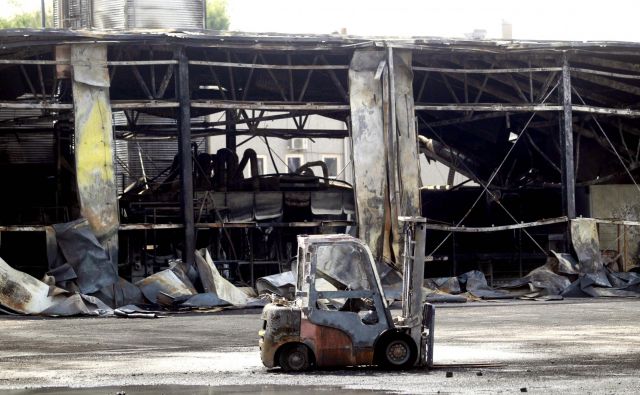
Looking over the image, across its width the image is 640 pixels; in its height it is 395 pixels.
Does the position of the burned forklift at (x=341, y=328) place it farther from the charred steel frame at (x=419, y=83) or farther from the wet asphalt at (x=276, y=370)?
the charred steel frame at (x=419, y=83)

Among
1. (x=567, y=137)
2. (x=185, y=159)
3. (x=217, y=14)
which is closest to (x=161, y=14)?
(x=185, y=159)

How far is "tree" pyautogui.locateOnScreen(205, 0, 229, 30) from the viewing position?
86.7m

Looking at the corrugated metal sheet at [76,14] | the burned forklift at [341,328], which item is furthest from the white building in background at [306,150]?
the burned forklift at [341,328]

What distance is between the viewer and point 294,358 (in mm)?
14258

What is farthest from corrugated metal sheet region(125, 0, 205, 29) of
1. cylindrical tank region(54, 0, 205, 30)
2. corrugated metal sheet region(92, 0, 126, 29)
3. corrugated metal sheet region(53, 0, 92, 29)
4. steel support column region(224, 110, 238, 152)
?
steel support column region(224, 110, 238, 152)

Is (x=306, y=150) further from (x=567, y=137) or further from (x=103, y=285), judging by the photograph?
(x=103, y=285)

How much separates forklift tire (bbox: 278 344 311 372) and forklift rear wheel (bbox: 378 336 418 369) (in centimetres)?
82

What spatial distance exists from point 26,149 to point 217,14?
54.9 metres

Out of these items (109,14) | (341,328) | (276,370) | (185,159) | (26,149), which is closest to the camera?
(341,328)

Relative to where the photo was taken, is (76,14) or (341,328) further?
(76,14)

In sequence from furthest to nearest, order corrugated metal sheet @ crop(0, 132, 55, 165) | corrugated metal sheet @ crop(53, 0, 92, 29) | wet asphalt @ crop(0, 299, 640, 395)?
corrugated metal sheet @ crop(53, 0, 92, 29) → corrugated metal sheet @ crop(0, 132, 55, 165) → wet asphalt @ crop(0, 299, 640, 395)

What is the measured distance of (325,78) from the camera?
31578 mm

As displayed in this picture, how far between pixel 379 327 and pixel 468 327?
6.33 m

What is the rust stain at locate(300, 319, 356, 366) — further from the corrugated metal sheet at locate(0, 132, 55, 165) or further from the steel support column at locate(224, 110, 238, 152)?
the corrugated metal sheet at locate(0, 132, 55, 165)
